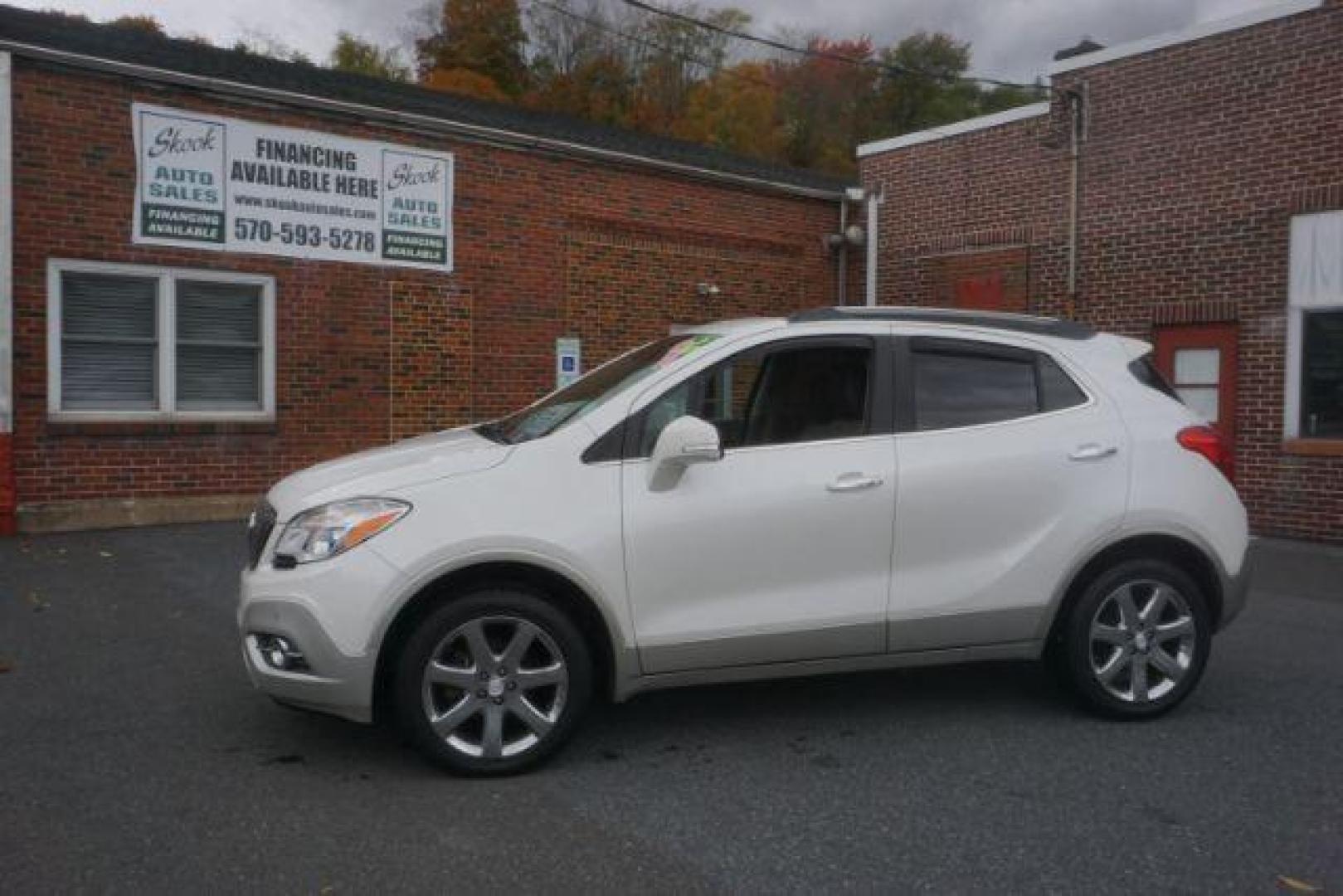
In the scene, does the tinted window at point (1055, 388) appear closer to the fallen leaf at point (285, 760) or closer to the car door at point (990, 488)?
the car door at point (990, 488)

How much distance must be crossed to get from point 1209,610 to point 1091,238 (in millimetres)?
8417

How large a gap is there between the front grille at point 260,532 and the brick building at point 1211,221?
9.81 meters

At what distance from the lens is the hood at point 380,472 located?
13.5ft

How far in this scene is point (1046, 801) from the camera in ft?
12.9

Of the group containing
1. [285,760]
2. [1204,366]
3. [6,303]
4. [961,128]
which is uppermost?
[961,128]

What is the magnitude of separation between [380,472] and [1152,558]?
3282 mm

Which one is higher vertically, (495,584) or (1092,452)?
(1092,452)

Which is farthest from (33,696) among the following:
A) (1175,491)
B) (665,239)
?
(665,239)

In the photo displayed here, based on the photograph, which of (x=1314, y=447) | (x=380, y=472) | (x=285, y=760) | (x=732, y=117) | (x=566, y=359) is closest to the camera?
(x=380, y=472)

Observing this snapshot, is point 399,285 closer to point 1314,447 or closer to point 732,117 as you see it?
point 1314,447

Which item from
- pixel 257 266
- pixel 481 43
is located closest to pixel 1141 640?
pixel 257 266

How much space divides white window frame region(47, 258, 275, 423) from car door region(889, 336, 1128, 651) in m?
7.92

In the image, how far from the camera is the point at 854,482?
14.6 ft

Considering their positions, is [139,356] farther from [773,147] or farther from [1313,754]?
[773,147]
